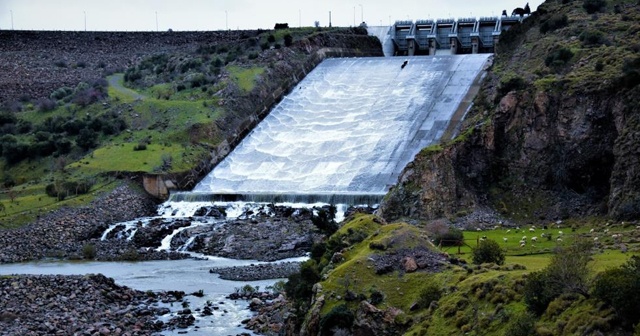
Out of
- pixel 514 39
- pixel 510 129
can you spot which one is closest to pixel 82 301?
pixel 510 129

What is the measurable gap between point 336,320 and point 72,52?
10067cm

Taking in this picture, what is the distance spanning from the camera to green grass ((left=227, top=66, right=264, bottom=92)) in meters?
92.2

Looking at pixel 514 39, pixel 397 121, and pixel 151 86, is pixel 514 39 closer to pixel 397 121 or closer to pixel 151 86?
pixel 397 121

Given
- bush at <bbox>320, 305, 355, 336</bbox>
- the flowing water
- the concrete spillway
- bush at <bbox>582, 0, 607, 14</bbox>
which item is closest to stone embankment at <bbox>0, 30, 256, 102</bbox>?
the concrete spillway

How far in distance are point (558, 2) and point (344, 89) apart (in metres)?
23.4

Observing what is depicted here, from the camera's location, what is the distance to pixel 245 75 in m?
95.1

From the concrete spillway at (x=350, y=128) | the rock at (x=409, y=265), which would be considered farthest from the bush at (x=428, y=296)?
the concrete spillway at (x=350, y=128)

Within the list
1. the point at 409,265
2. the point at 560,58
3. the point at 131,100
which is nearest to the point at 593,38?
the point at 560,58

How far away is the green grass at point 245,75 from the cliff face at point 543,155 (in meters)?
35.2

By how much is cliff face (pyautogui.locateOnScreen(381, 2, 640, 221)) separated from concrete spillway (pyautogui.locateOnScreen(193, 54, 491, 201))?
27.4 ft

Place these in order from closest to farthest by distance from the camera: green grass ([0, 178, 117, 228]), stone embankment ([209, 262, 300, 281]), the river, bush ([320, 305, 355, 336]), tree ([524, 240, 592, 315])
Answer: tree ([524, 240, 592, 315])
bush ([320, 305, 355, 336])
the river
stone embankment ([209, 262, 300, 281])
green grass ([0, 178, 117, 228])

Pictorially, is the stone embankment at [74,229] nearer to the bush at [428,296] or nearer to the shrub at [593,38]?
the bush at [428,296]

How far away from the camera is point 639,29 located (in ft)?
217

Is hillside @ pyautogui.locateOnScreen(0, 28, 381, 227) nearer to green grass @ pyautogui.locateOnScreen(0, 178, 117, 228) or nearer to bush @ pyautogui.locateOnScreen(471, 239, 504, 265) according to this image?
green grass @ pyautogui.locateOnScreen(0, 178, 117, 228)
